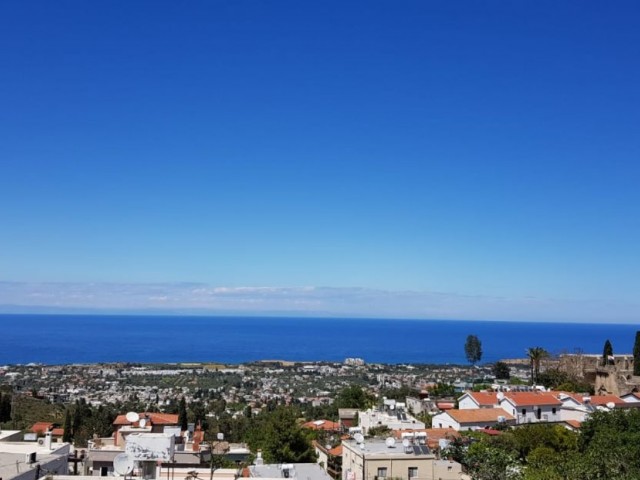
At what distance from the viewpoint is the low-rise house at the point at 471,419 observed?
122 ft

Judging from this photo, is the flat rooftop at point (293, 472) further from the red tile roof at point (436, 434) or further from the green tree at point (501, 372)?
the green tree at point (501, 372)

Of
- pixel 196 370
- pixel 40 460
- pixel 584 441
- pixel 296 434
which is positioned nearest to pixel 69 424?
pixel 296 434

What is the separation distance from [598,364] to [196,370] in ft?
238

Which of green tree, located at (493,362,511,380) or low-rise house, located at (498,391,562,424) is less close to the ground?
low-rise house, located at (498,391,562,424)

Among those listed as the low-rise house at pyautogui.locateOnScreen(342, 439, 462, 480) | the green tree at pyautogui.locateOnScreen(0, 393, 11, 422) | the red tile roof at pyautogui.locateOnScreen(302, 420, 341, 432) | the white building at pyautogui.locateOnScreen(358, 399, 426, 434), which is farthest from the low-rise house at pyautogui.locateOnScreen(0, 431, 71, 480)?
the green tree at pyautogui.locateOnScreen(0, 393, 11, 422)

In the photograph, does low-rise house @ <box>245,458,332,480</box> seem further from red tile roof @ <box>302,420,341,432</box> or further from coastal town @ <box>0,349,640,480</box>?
red tile roof @ <box>302,420,341,432</box>

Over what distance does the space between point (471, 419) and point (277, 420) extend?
1449cm

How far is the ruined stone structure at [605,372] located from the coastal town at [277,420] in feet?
0.41

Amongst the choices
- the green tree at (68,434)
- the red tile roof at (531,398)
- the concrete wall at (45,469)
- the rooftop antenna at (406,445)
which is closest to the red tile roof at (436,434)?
the rooftop antenna at (406,445)

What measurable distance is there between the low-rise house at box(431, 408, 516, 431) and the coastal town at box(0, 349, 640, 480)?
0.08m

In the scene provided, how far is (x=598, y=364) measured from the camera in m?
57.5

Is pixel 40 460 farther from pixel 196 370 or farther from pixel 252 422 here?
pixel 196 370

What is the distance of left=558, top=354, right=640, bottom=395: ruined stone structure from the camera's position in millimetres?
50469

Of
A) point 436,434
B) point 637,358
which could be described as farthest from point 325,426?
point 637,358
